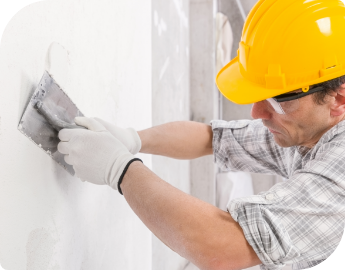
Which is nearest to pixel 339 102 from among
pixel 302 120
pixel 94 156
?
pixel 302 120

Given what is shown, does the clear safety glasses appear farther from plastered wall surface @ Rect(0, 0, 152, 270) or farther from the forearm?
plastered wall surface @ Rect(0, 0, 152, 270)

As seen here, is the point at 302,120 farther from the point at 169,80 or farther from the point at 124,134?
the point at 169,80

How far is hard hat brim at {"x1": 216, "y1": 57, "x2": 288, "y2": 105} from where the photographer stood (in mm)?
1312

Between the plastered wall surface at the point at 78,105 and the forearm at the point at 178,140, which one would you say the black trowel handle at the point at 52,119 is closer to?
the plastered wall surface at the point at 78,105

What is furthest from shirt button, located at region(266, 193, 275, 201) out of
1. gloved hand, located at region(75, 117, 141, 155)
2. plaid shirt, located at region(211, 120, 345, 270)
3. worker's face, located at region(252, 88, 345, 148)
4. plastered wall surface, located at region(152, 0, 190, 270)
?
plastered wall surface, located at region(152, 0, 190, 270)

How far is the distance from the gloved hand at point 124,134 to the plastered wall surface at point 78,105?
0.21 feet

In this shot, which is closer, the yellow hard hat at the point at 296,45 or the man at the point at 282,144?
the man at the point at 282,144

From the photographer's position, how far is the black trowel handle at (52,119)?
3.14 feet

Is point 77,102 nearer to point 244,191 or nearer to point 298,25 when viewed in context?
point 298,25

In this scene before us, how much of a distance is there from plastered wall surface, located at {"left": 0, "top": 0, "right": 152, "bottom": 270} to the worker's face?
2.08ft

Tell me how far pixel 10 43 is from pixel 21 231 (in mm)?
482

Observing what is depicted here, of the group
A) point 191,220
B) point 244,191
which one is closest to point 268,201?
point 191,220

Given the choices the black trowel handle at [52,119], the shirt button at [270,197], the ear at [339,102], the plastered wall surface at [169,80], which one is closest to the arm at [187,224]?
the shirt button at [270,197]

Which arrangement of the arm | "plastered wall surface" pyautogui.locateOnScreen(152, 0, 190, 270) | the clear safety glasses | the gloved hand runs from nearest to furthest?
the arm, the gloved hand, the clear safety glasses, "plastered wall surface" pyautogui.locateOnScreen(152, 0, 190, 270)
